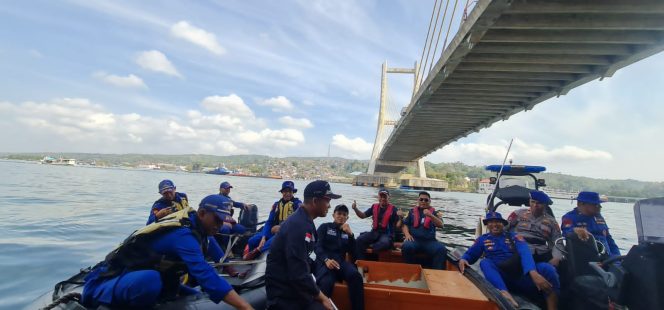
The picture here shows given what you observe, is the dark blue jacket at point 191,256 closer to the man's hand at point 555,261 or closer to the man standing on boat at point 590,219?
the man's hand at point 555,261

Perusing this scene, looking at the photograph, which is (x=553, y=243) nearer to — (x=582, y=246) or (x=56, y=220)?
(x=582, y=246)

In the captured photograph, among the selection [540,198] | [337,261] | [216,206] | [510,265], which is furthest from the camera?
[540,198]

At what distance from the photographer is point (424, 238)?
4.69m

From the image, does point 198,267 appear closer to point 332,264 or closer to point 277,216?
point 332,264

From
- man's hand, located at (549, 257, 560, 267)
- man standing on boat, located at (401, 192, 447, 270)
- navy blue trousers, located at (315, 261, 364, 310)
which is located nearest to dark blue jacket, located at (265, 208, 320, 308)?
navy blue trousers, located at (315, 261, 364, 310)

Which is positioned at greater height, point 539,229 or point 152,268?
point 539,229

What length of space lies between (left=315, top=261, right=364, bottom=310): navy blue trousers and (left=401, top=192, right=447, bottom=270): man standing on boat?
173 centimetres

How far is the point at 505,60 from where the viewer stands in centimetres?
909

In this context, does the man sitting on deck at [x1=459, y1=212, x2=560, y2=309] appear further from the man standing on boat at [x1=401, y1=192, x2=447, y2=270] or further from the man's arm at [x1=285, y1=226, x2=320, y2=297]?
the man's arm at [x1=285, y1=226, x2=320, y2=297]

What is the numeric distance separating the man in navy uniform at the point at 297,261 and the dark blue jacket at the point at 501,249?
2063 mm

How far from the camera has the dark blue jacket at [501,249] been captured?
3.35 metres

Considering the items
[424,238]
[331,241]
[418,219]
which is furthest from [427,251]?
[331,241]

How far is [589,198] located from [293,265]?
3.34 meters

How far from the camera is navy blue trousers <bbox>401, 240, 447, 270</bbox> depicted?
455 centimetres
